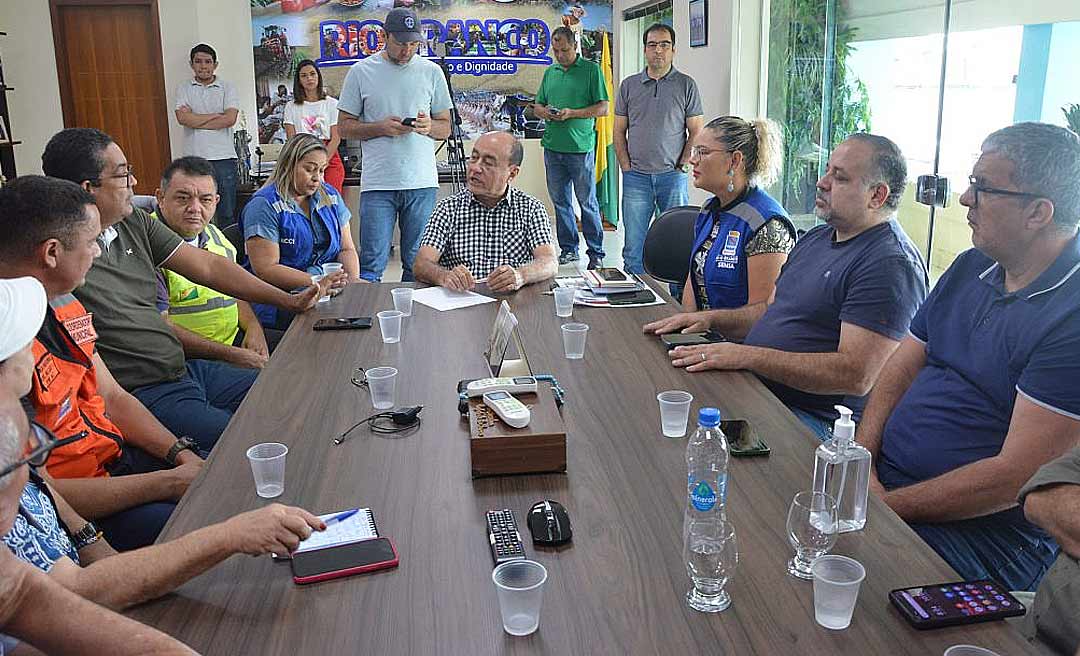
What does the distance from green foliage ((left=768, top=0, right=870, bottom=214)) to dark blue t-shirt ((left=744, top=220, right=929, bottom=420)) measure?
6.14 ft

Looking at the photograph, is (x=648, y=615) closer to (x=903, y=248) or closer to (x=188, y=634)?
(x=188, y=634)

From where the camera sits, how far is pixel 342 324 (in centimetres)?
288

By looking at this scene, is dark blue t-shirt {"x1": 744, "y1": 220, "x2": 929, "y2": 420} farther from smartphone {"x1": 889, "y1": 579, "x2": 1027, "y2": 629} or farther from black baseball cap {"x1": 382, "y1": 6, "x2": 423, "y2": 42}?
black baseball cap {"x1": 382, "y1": 6, "x2": 423, "y2": 42}

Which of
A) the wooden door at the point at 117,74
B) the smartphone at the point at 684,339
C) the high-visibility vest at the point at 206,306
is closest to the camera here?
the smartphone at the point at 684,339

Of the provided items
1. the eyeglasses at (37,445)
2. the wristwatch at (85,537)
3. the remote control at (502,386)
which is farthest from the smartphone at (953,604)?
the wristwatch at (85,537)

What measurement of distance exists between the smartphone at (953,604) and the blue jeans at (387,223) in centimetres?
397

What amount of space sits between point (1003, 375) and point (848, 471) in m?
0.63

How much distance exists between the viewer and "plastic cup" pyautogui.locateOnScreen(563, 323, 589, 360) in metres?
2.46

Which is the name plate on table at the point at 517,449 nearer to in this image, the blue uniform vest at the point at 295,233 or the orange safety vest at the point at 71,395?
the orange safety vest at the point at 71,395

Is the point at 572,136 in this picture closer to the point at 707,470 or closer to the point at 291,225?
the point at 291,225

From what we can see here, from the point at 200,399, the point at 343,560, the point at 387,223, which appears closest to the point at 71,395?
the point at 200,399

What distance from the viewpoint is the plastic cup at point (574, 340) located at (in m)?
2.46

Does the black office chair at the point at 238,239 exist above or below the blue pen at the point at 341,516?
above

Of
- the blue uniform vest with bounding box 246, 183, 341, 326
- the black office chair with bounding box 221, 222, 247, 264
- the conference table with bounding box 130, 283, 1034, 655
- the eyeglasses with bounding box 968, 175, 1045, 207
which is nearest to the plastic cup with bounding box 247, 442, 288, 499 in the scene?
the conference table with bounding box 130, 283, 1034, 655
